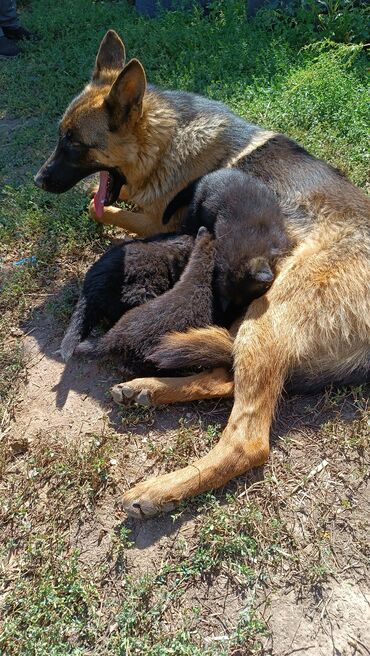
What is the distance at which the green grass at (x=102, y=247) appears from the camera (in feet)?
8.68

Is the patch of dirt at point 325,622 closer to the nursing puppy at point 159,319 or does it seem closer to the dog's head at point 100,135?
the nursing puppy at point 159,319

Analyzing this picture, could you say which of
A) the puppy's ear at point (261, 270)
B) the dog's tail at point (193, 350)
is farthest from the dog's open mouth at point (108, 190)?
the dog's tail at point (193, 350)

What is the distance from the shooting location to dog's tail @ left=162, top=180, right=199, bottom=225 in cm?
473

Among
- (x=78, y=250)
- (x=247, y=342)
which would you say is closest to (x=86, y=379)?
(x=247, y=342)

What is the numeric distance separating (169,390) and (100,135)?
8.08ft

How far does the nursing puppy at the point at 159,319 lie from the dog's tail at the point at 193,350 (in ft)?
0.24

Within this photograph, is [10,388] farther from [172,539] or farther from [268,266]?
[268,266]

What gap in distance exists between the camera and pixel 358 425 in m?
3.50

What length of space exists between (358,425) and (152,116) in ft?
10.5

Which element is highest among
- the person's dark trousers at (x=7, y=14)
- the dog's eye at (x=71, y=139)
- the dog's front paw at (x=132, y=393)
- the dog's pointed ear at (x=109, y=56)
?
the dog's pointed ear at (x=109, y=56)

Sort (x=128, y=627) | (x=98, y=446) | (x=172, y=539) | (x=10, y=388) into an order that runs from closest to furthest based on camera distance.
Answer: (x=128, y=627) < (x=172, y=539) < (x=98, y=446) < (x=10, y=388)

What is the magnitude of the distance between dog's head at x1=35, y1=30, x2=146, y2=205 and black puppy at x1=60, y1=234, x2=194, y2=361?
3.52 feet

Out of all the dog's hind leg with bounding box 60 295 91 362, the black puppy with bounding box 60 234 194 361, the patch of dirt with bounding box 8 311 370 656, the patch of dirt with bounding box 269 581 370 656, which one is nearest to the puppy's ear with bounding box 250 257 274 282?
the black puppy with bounding box 60 234 194 361

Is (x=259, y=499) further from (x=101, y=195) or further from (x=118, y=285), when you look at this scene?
(x=101, y=195)
